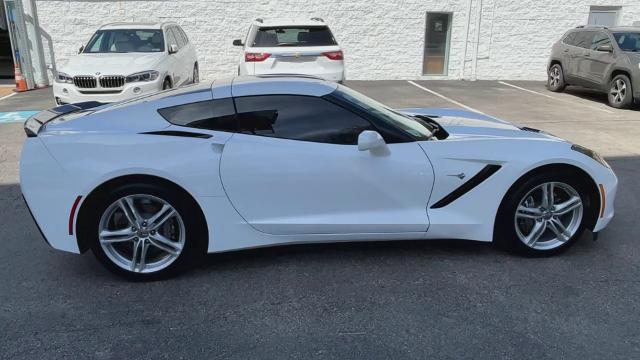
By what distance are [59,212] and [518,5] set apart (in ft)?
50.3

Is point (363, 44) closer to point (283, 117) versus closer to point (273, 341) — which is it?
point (283, 117)

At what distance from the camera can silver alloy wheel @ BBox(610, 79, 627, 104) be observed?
35.0 ft

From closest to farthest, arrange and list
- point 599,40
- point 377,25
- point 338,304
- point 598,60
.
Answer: point 338,304 < point 598,60 < point 599,40 < point 377,25

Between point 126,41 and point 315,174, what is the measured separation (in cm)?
823

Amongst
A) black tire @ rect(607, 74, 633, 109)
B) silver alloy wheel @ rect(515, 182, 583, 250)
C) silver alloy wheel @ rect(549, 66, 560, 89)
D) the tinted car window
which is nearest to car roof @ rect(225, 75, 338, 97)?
silver alloy wheel @ rect(515, 182, 583, 250)

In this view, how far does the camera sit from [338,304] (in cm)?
335

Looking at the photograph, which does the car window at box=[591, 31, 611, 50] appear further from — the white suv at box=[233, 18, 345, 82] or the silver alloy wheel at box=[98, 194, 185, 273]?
the silver alloy wheel at box=[98, 194, 185, 273]

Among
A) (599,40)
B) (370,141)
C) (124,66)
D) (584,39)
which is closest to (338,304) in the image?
(370,141)

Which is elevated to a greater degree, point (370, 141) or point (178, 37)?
point (370, 141)

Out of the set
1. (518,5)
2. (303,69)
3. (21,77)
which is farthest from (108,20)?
(518,5)

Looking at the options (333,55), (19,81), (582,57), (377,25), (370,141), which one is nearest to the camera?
(370,141)

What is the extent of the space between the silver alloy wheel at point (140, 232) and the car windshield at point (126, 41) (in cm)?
738

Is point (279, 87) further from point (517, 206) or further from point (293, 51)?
point (293, 51)

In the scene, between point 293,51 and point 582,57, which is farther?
point 582,57
